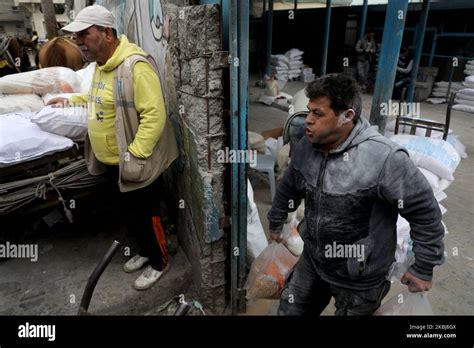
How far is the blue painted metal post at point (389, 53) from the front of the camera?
7.09ft

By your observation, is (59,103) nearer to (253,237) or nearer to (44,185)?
(44,185)

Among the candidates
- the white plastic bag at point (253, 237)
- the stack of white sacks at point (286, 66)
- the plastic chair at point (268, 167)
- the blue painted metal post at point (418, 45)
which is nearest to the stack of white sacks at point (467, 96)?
the blue painted metal post at point (418, 45)

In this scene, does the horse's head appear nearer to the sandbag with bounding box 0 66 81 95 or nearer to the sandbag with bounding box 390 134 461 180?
the sandbag with bounding box 0 66 81 95

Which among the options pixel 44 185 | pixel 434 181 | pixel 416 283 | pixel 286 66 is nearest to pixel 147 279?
pixel 44 185

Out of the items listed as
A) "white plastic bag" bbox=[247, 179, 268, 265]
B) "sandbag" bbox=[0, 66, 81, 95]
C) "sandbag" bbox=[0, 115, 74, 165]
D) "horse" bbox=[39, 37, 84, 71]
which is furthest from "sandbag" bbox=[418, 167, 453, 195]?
"horse" bbox=[39, 37, 84, 71]

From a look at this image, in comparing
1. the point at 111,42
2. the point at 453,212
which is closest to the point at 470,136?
the point at 453,212

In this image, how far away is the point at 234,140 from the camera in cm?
195

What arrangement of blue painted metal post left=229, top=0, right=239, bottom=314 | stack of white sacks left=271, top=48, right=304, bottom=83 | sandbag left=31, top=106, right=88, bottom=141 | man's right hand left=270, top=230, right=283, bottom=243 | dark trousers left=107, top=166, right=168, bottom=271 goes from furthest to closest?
stack of white sacks left=271, top=48, right=304, bottom=83
sandbag left=31, top=106, right=88, bottom=141
dark trousers left=107, top=166, right=168, bottom=271
man's right hand left=270, top=230, right=283, bottom=243
blue painted metal post left=229, top=0, right=239, bottom=314

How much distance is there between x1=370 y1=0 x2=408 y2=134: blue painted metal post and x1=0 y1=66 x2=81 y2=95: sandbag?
10.6ft

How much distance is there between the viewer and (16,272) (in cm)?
287

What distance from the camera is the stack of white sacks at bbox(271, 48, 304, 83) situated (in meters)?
10.7

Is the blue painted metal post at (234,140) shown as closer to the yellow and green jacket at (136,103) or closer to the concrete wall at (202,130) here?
the concrete wall at (202,130)
